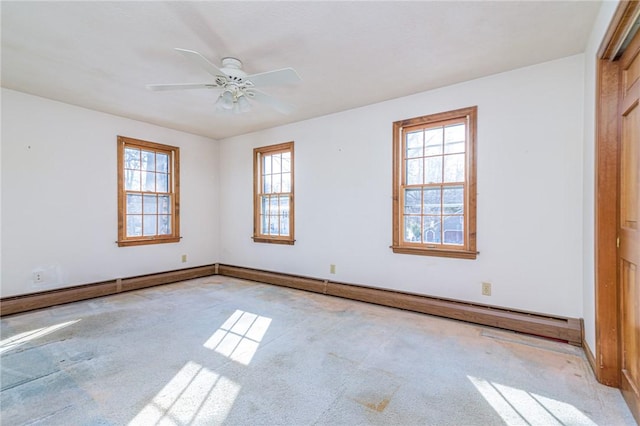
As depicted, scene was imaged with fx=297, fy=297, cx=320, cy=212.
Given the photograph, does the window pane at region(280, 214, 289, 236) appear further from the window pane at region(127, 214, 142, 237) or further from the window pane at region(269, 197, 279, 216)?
the window pane at region(127, 214, 142, 237)

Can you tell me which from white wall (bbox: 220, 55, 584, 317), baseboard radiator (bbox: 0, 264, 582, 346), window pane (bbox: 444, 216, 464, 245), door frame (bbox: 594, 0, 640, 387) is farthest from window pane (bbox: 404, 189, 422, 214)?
door frame (bbox: 594, 0, 640, 387)

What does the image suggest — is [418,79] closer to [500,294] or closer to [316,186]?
[316,186]

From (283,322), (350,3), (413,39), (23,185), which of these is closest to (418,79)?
(413,39)

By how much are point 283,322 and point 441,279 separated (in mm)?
1828

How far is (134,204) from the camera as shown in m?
4.64

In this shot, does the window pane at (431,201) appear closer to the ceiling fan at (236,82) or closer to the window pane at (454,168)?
the window pane at (454,168)

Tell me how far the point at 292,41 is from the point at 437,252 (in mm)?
2608

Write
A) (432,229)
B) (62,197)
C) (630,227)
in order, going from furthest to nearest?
(62,197), (432,229), (630,227)

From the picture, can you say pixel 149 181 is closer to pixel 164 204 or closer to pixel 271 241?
pixel 164 204

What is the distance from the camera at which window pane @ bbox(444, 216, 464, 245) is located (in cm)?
332

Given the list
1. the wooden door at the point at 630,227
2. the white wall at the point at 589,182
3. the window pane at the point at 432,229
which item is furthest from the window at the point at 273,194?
the wooden door at the point at 630,227

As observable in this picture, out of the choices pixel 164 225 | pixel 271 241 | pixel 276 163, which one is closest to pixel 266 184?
pixel 276 163

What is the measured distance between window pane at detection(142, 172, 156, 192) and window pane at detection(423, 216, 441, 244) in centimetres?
425

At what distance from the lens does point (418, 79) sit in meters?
3.17
